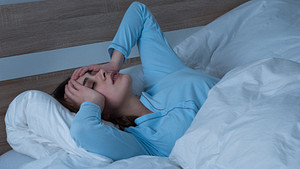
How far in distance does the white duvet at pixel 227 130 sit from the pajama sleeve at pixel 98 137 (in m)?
0.04

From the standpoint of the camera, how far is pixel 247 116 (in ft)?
3.01

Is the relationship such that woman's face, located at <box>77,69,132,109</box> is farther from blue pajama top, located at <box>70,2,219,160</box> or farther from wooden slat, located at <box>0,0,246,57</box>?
wooden slat, located at <box>0,0,246,57</box>

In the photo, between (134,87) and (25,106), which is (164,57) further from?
(25,106)

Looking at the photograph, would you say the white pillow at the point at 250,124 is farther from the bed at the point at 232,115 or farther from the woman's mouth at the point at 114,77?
the woman's mouth at the point at 114,77

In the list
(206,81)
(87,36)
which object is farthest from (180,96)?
(87,36)

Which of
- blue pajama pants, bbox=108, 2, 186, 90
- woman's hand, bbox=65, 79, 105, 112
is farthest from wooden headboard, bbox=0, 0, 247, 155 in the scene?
woman's hand, bbox=65, 79, 105, 112

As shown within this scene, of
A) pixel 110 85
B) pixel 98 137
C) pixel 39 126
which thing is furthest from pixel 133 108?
pixel 39 126

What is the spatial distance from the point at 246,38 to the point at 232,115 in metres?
0.84

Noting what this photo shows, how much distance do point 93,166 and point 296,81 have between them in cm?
74

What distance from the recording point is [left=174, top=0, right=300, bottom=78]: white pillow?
155 centimetres

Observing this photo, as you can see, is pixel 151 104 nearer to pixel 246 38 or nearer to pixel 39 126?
pixel 39 126

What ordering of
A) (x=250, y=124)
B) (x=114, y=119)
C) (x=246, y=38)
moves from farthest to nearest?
(x=246, y=38), (x=114, y=119), (x=250, y=124)

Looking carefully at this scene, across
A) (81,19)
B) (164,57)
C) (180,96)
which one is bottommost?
(180,96)

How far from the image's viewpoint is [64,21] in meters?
1.76
